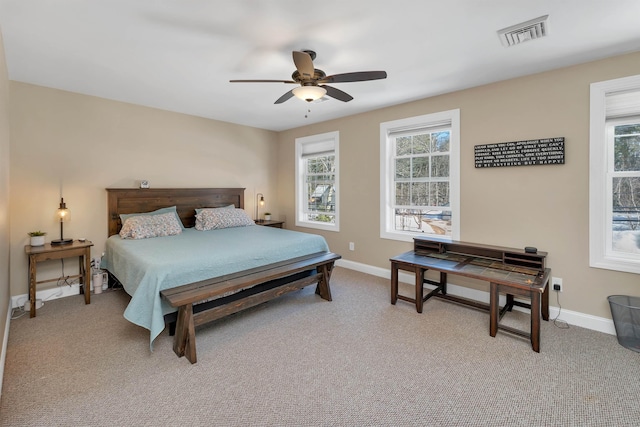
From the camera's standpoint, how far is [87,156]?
3.68 m

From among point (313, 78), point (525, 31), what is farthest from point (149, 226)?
point (525, 31)

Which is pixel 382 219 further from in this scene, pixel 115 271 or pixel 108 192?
pixel 108 192

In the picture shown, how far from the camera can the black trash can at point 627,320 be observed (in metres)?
2.37

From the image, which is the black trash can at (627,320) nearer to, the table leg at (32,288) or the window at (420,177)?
the window at (420,177)

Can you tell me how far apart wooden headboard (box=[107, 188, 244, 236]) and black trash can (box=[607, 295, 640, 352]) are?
193 inches

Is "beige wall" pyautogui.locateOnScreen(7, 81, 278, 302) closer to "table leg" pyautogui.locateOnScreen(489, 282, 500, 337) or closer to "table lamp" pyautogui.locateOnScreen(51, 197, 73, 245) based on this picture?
"table lamp" pyautogui.locateOnScreen(51, 197, 73, 245)

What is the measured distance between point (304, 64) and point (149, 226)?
2817 mm

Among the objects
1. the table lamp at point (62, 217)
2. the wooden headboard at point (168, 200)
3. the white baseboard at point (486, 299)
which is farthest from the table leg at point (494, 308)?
the table lamp at point (62, 217)

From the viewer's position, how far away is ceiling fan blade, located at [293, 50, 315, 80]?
2106mm

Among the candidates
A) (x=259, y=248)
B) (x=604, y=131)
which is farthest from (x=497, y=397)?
(x=604, y=131)

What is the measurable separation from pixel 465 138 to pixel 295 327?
9.39 feet

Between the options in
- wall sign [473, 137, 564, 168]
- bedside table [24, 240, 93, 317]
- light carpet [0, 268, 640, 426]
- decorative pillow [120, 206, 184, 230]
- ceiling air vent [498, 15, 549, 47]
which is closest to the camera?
light carpet [0, 268, 640, 426]

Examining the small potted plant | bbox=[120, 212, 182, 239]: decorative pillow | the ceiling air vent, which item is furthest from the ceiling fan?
the small potted plant

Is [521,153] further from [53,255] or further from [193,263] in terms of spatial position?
[53,255]
